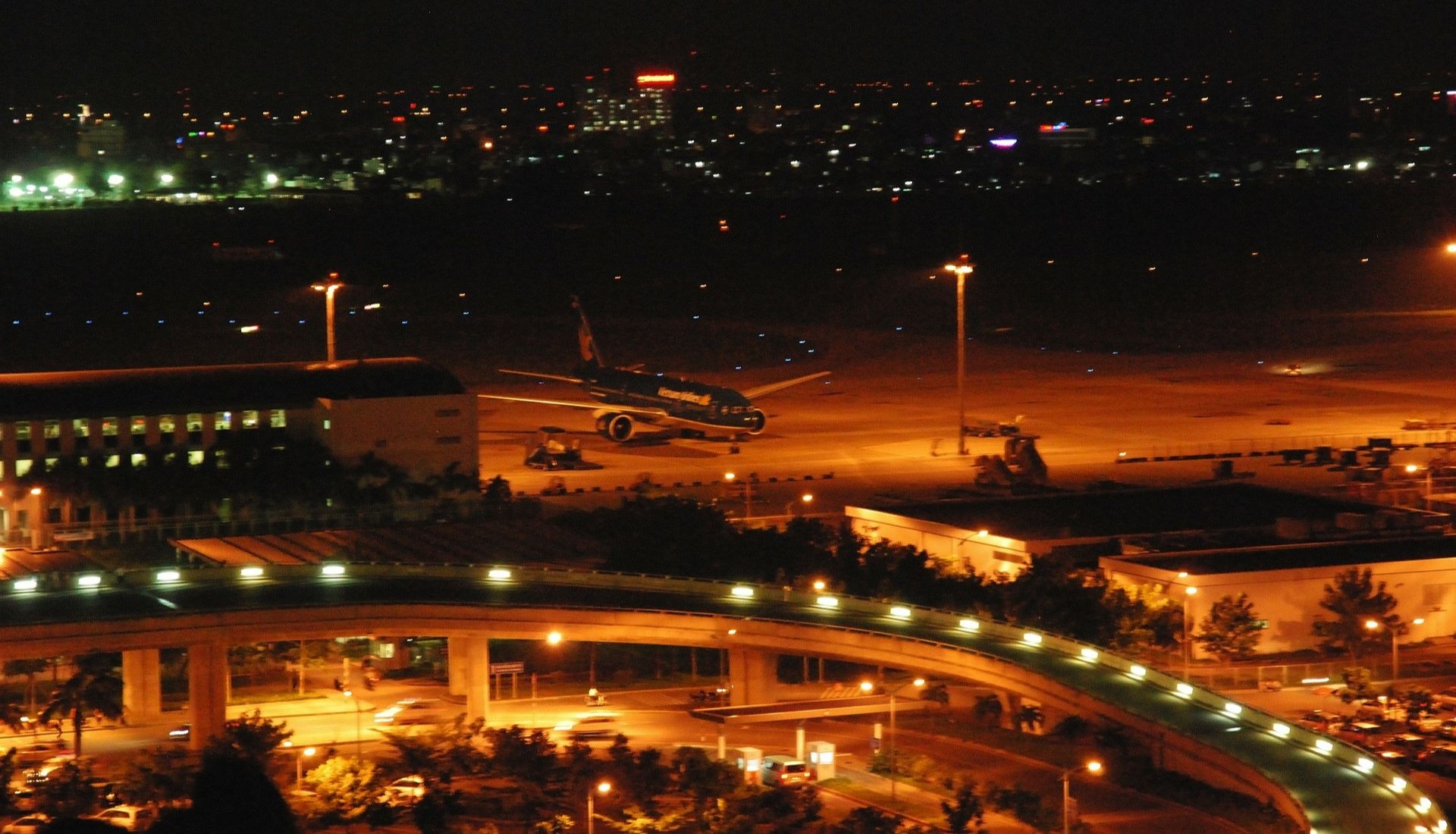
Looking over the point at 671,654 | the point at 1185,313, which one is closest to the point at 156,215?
the point at 1185,313

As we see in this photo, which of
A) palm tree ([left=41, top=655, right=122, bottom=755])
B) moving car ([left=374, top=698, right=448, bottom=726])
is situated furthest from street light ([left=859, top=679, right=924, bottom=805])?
palm tree ([left=41, top=655, right=122, bottom=755])

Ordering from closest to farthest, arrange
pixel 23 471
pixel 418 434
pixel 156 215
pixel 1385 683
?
pixel 1385 683 → pixel 23 471 → pixel 418 434 → pixel 156 215

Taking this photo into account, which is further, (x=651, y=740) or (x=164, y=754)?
(x=651, y=740)

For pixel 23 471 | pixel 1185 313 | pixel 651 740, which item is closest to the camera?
pixel 651 740

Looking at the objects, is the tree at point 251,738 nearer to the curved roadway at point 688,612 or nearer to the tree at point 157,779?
the tree at point 157,779

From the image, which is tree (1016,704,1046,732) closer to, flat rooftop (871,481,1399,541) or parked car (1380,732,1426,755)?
parked car (1380,732,1426,755)

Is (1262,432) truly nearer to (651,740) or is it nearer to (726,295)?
(651,740)

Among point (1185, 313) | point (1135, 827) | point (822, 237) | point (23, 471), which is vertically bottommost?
point (1135, 827)
